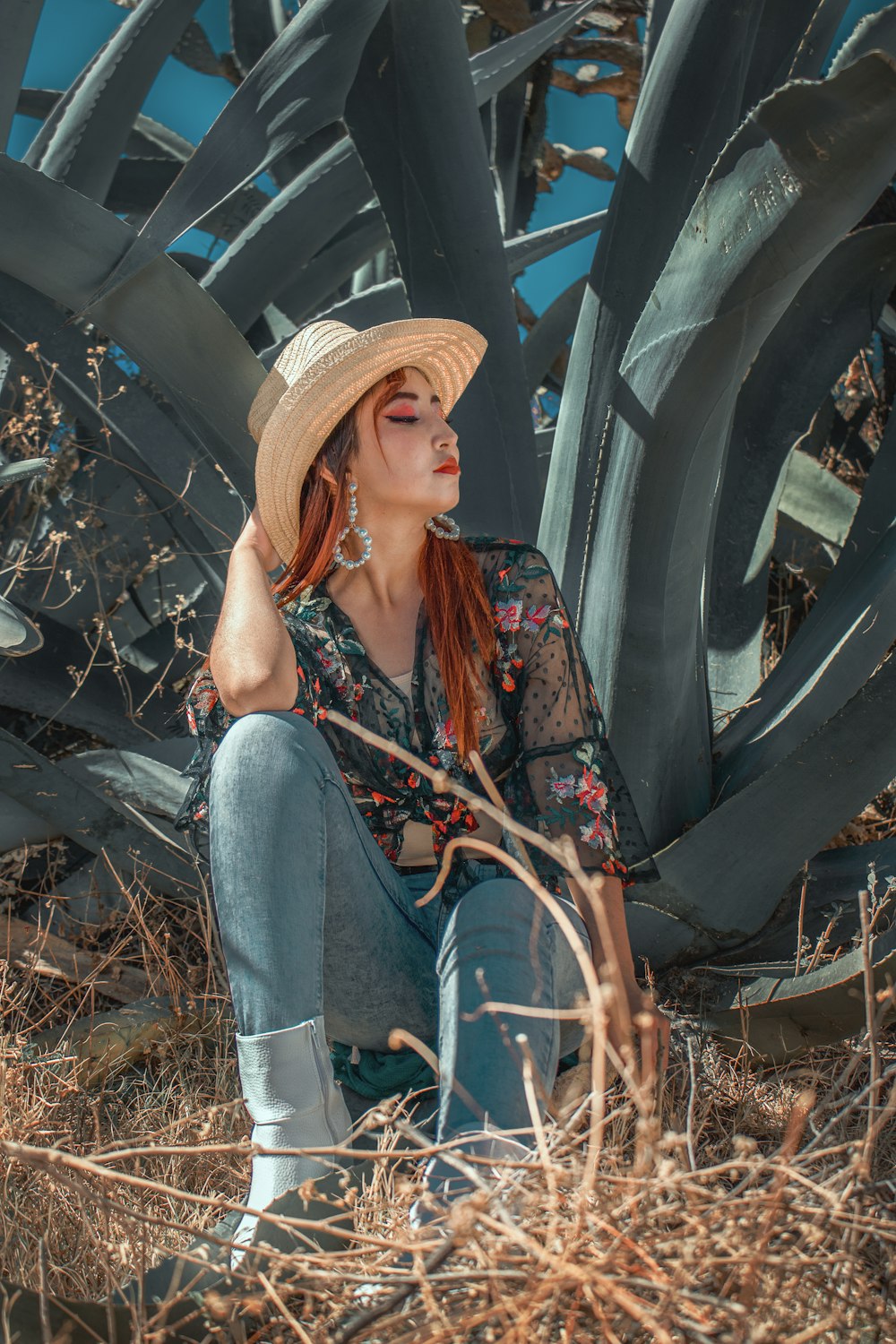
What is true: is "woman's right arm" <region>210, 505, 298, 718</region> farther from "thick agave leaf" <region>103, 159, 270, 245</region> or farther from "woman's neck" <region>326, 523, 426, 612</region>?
"thick agave leaf" <region>103, 159, 270, 245</region>

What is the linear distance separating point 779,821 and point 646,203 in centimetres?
77

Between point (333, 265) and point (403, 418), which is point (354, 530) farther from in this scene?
point (333, 265)

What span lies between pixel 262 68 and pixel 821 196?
657 millimetres

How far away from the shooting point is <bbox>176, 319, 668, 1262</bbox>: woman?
1.20 metres

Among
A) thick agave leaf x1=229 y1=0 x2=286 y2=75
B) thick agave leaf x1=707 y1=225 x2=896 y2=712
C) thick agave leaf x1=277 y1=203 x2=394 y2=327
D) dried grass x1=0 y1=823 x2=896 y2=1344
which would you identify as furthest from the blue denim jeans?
thick agave leaf x1=229 y1=0 x2=286 y2=75

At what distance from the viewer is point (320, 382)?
156 cm

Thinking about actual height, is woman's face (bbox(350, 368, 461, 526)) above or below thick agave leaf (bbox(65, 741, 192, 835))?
above

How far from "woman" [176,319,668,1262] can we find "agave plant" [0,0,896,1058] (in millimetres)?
109

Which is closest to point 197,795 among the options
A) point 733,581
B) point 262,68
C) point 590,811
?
point 590,811

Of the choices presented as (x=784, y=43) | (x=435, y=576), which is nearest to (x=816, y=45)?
(x=784, y=43)

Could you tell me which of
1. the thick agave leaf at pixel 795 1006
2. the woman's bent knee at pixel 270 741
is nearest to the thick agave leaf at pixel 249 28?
the woman's bent knee at pixel 270 741

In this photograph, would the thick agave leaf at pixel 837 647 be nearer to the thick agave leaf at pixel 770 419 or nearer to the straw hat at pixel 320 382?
the thick agave leaf at pixel 770 419

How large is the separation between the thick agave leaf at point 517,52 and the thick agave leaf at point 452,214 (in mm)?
308

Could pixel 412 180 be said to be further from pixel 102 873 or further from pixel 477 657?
pixel 102 873
